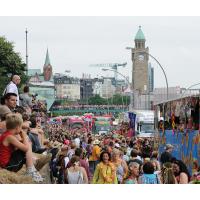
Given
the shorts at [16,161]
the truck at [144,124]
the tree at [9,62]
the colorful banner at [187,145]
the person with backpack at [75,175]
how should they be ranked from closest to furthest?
the shorts at [16,161] < the person with backpack at [75,175] < the colorful banner at [187,145] < the truck at [144,124] < the tree at [9,62]

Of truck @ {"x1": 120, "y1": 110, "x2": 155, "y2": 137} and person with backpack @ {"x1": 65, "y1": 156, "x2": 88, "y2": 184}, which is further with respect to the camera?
truck @ {"x1": 120, "y1": 110, "x2": 155, "y2": 137}

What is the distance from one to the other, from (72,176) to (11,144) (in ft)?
17.6

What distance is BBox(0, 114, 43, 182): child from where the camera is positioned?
10039 millimetres

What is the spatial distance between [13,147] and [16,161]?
0.27 metres

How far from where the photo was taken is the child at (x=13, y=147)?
10039 millimetres

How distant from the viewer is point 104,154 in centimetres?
1591

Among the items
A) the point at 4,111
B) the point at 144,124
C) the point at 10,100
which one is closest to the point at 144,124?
the point at 144,124

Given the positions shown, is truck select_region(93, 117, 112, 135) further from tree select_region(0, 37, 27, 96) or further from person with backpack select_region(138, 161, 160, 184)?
person with backpack select_region(138, 161, 160, 184)

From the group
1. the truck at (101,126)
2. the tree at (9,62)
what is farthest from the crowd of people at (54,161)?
the truck at (101,126)

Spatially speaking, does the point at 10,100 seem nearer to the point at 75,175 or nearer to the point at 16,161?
the point at 75,175

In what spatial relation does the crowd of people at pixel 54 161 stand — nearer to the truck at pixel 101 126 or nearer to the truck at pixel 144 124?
the truck at pixel 144 124

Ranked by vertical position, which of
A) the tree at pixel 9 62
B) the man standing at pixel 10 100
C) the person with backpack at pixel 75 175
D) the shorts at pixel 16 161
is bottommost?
the person with backpack at pixel 75 175

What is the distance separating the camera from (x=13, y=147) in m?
10.1

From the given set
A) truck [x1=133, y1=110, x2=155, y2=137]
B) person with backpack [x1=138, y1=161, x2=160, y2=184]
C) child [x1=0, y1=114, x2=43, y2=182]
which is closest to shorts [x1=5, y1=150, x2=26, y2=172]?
child [x1=0, y1=114, x2=43, y2=182]
